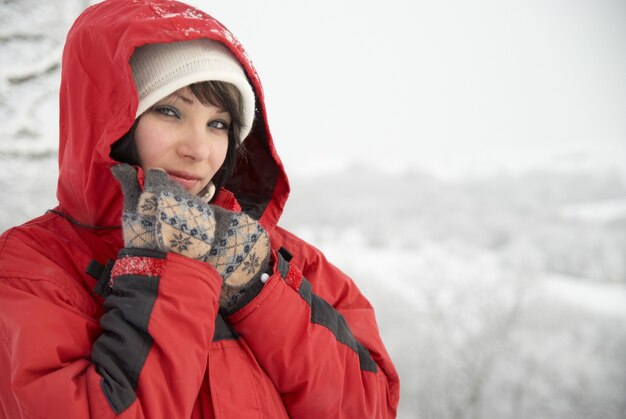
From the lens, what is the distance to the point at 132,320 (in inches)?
29.8

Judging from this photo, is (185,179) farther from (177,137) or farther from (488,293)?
(488,293)

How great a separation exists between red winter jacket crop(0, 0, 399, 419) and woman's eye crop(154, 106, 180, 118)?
0.11 metres

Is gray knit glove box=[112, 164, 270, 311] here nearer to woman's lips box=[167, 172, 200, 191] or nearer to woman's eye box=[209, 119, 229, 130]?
woman's lips box=[167, 172, 200, 191]

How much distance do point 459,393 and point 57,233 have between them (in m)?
11.6

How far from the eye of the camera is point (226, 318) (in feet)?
3.29

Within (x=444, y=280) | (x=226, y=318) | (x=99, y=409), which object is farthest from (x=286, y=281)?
(x=444, y=280)

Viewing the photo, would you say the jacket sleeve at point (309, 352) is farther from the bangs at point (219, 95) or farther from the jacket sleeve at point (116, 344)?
the bangs at point (219, 95)

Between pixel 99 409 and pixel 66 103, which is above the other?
pixel 66 103

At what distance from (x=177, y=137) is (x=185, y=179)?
0.11 meters

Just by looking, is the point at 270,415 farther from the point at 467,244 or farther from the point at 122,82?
the point at 467,244

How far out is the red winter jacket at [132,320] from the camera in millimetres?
735

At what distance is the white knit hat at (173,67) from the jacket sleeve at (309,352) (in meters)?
0.51

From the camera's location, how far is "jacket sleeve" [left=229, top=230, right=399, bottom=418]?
0.97m

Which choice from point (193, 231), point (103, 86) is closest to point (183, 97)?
point (103, 86)
